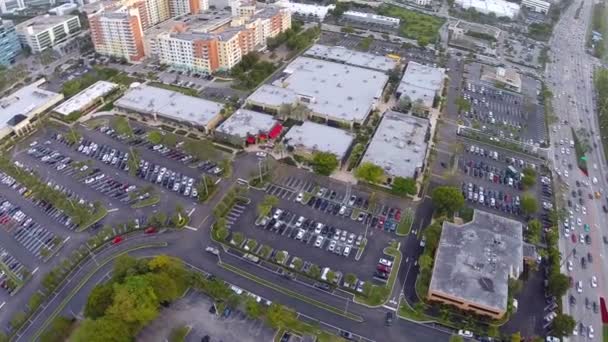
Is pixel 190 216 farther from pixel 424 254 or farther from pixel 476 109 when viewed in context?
pixel 476 109

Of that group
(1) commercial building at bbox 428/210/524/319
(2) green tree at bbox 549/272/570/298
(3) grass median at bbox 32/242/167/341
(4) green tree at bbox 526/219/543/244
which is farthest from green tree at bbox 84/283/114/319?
(4) green tree at bbox 526/219/543/244

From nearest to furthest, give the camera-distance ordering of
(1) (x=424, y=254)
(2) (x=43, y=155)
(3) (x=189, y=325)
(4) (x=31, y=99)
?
1. (3) (x=189, y=325)
2. (1) (x=424, y=254)
3. (2) (x=43, y=155)
4. (4) (x=31, y=99)

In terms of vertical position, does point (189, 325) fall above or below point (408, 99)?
below

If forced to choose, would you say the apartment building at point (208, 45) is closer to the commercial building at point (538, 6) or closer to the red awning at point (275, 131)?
the red awning at point (275, 131)

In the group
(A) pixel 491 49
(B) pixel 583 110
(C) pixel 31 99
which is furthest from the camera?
(A) pixel 491 49

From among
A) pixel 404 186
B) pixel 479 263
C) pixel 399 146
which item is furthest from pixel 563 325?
pixel 399 146

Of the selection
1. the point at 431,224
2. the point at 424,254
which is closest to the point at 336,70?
the point at 431,224

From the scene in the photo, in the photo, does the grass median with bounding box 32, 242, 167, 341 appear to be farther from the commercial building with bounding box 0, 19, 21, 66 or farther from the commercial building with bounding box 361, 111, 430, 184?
the commercial building with bounding box 0, 19, 21, 66
